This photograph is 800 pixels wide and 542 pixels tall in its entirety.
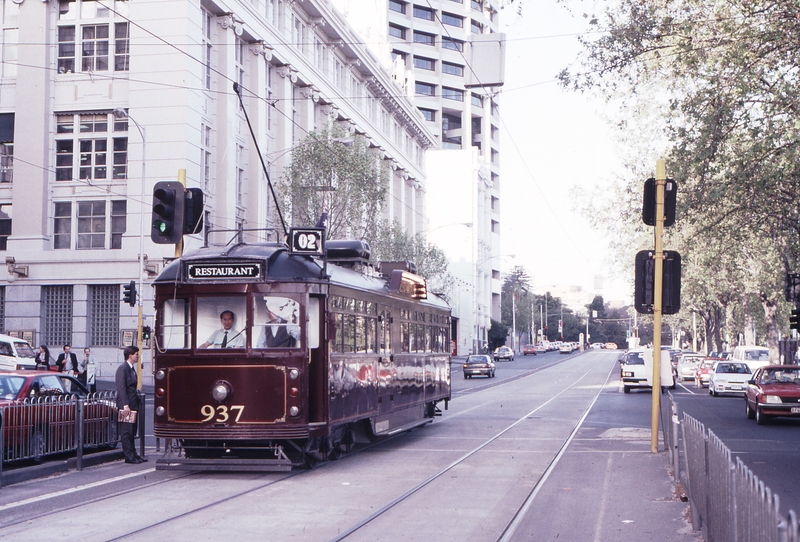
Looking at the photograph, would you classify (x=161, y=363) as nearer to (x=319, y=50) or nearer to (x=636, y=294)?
(x=636, y=294)

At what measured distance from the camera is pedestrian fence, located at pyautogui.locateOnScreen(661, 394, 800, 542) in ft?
15.9

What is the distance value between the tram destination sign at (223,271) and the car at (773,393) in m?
15.5

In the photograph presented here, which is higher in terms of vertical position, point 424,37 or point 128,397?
point 424,37

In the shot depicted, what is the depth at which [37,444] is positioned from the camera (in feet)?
46.1

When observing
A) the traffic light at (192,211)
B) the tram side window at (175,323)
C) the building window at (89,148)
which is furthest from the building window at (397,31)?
the tram side window at (175,323)

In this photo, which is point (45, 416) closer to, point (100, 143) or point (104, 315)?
point (104, 315)

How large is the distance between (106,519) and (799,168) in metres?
16.3

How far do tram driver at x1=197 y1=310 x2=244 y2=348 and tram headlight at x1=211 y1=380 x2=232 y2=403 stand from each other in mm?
554

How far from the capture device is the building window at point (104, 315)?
4056 cm

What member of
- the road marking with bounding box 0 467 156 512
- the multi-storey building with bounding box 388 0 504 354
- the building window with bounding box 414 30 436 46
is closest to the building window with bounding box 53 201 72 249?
the road marking with bounding box 0 467 156 512

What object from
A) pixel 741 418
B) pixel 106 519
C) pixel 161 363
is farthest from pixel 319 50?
pixel 106 519

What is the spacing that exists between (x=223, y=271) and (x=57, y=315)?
97.1ft

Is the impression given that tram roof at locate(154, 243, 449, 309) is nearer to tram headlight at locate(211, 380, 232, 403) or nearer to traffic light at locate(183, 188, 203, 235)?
traffic light at locate(183, 188, 203, 235)

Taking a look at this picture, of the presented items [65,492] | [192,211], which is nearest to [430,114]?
[192,211]
